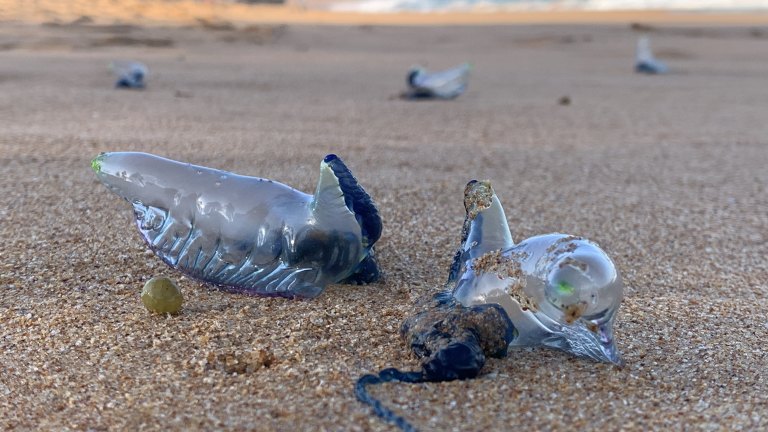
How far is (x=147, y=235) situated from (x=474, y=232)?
32.2 inches

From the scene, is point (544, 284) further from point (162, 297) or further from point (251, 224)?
point (162, 297)

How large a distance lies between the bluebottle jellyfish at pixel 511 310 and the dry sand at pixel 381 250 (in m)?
0.03

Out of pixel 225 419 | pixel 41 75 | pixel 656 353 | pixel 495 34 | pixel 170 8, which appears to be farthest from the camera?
pixel 495 34

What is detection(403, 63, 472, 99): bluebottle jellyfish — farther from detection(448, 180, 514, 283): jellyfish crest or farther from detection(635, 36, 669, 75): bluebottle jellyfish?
detection(448, 180, 514, 283): jellyfish crest

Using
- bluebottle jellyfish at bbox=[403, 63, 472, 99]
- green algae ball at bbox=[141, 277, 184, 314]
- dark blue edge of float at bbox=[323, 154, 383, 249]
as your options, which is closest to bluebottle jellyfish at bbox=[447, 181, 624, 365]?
dark blue edge of float at bbox=[323, 154, 383, 249]

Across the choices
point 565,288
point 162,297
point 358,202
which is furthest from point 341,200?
point 565,288

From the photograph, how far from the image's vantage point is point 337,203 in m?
1.91

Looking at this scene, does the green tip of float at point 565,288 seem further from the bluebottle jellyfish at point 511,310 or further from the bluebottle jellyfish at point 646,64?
the bluebottle jellyfish at point 646,64

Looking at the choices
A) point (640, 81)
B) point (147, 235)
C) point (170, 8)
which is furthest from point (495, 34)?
point (147, 235)

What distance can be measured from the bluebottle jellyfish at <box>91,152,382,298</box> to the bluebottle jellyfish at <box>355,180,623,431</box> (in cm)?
29

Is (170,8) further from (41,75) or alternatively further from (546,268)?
(546,268)

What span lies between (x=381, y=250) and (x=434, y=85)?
13.0 feet

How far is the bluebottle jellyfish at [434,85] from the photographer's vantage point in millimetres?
6230

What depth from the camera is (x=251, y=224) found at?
76.5 inches
